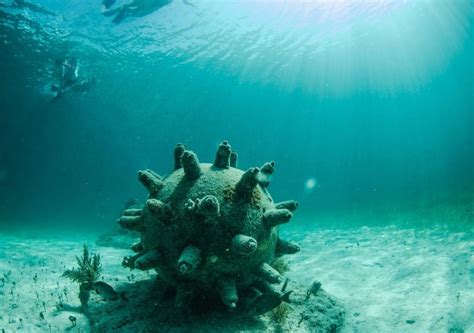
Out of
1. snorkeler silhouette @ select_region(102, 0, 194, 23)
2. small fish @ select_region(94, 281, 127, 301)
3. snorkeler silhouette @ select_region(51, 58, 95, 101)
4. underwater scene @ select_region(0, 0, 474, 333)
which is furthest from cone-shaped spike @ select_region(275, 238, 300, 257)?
snorkeler silhouette @ select_region(51, 58, 95, 101)

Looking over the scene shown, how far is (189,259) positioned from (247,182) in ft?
3.99

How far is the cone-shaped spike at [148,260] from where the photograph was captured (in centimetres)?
388

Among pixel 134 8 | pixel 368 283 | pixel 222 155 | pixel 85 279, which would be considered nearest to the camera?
pixel 222 155

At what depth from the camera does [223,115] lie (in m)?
74.2

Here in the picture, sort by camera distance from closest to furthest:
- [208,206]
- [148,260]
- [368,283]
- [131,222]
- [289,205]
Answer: [208,206] < [148,260] < [131,222] < [289,205] < [368,283]

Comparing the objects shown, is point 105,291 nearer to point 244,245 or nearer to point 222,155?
point 244,245

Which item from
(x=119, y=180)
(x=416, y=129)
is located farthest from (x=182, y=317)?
(x=416, y=129)

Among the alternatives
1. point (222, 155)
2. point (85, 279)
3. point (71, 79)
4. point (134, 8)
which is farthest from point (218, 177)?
point (71, 79)

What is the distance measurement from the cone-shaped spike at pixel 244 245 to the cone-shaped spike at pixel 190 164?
3.75ft

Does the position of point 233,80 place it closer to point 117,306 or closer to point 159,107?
point 159,107

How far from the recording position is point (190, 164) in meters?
4.19

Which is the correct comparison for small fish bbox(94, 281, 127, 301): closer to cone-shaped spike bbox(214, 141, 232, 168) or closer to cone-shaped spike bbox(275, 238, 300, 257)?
cone-shaped spike bbox(214, 141, 232, 168)

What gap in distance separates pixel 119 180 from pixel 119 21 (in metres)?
97.6

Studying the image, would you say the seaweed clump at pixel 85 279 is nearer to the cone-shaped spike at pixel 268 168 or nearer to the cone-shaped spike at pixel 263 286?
the cone-shaped spike at pixel 263 286
